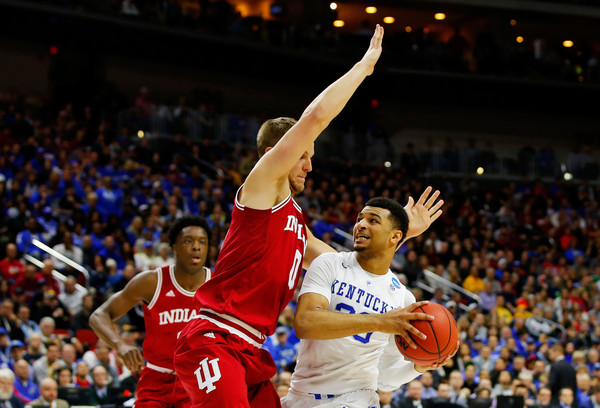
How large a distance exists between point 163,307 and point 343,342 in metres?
1.73

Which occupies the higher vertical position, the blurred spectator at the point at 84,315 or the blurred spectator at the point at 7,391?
the blurred spectator at the point at 84,315

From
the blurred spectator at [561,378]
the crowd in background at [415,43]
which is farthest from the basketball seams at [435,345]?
the crowd in background at [415,43]

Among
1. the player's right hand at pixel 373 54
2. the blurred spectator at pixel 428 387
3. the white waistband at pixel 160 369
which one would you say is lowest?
the blurred spectator at pixel 428 387

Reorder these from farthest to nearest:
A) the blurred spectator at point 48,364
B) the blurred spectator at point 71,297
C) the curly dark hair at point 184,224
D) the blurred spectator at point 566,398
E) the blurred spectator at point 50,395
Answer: the blurred spectator at point 71,297
the blurred spectator at point 566,398
the blurred spectator at point 48,364
the blurred spectator at point 50,395
the curly dark hair at point 184,224

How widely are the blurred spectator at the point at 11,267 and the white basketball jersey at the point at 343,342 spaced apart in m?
8.56

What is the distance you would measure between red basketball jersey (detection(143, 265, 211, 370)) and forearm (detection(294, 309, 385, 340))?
162 centimetres

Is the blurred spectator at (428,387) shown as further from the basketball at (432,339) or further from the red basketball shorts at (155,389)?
the basketball at (432,339)

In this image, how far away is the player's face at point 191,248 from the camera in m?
6.00

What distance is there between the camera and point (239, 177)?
1909 cm

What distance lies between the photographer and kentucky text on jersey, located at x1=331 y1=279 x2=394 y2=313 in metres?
4.62

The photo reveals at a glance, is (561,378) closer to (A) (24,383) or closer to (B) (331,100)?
(A) (24,383)

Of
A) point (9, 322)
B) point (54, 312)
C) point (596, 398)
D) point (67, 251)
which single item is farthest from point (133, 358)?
point (596, 398)

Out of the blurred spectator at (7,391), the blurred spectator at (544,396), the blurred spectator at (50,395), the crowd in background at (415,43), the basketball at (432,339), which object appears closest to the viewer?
the basketball at (432,339)

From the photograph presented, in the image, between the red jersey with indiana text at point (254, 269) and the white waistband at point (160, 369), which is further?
the white waistband at point (160, 369)
